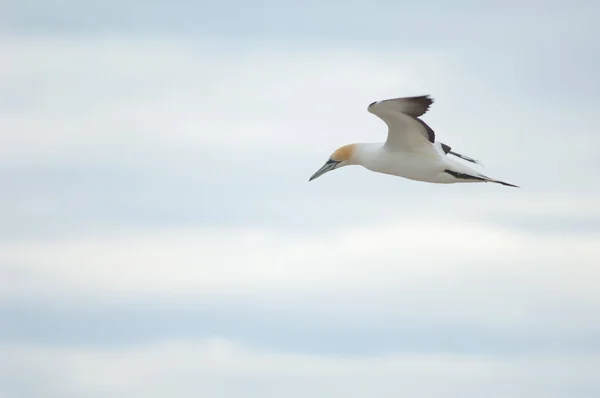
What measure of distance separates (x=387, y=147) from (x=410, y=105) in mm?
2280

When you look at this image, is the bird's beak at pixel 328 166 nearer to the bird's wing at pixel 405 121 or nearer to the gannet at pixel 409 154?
the gannet at pixel 409 154

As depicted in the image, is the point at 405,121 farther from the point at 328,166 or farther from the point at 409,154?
the point at 328,166

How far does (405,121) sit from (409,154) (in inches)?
47.0

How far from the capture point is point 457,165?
26.5 metres

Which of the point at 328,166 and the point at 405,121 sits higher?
the point at 328,166

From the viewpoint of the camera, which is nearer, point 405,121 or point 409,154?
point 405,121

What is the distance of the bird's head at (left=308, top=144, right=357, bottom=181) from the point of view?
28.0 metres

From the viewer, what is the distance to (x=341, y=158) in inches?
1117

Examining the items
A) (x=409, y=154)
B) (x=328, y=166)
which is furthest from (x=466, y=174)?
(x=328, y=166)

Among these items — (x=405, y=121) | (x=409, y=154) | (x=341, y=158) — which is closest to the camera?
(x=405, y=121)

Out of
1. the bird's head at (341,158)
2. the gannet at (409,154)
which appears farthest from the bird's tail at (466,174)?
the bird's head at (341,158)

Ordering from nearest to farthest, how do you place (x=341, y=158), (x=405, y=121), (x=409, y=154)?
(x=405, y=121) → (x=409, y=154) → (x=341, y=158)

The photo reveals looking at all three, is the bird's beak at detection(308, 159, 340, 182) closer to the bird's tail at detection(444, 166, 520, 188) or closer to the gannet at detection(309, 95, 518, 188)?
the gannet at detection(309, 95, 518, 188)

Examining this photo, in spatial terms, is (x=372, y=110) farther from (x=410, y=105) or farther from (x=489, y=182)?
(x=489, y=182)
